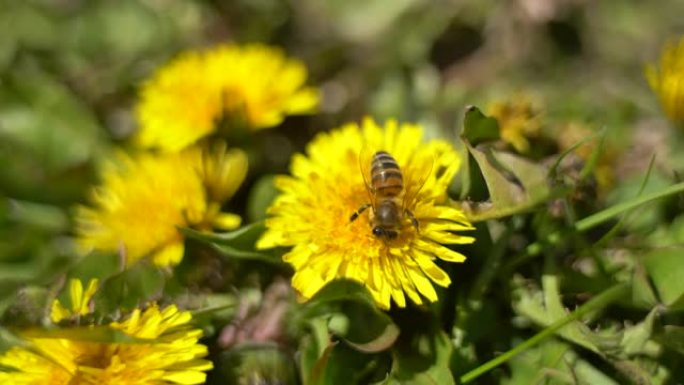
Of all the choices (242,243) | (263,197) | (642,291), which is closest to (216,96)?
(263,197)

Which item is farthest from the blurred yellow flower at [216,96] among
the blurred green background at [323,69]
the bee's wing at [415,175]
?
the bee's wing at [415,175]

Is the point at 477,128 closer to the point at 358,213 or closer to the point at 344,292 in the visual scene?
the point at 358,213

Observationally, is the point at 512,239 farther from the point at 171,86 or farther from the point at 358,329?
the point at 171,86

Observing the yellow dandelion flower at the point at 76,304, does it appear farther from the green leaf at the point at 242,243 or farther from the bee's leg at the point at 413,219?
the bee's leg at the point at 413,219

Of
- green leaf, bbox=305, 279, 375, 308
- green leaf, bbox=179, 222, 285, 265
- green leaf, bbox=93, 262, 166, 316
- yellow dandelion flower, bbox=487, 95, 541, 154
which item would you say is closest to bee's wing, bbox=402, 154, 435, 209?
green leaf, bbox=305, 279, 375, 308

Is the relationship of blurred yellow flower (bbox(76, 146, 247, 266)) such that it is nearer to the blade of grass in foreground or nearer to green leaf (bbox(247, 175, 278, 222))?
green leaf (bbox(247, 175, 278, 222))
